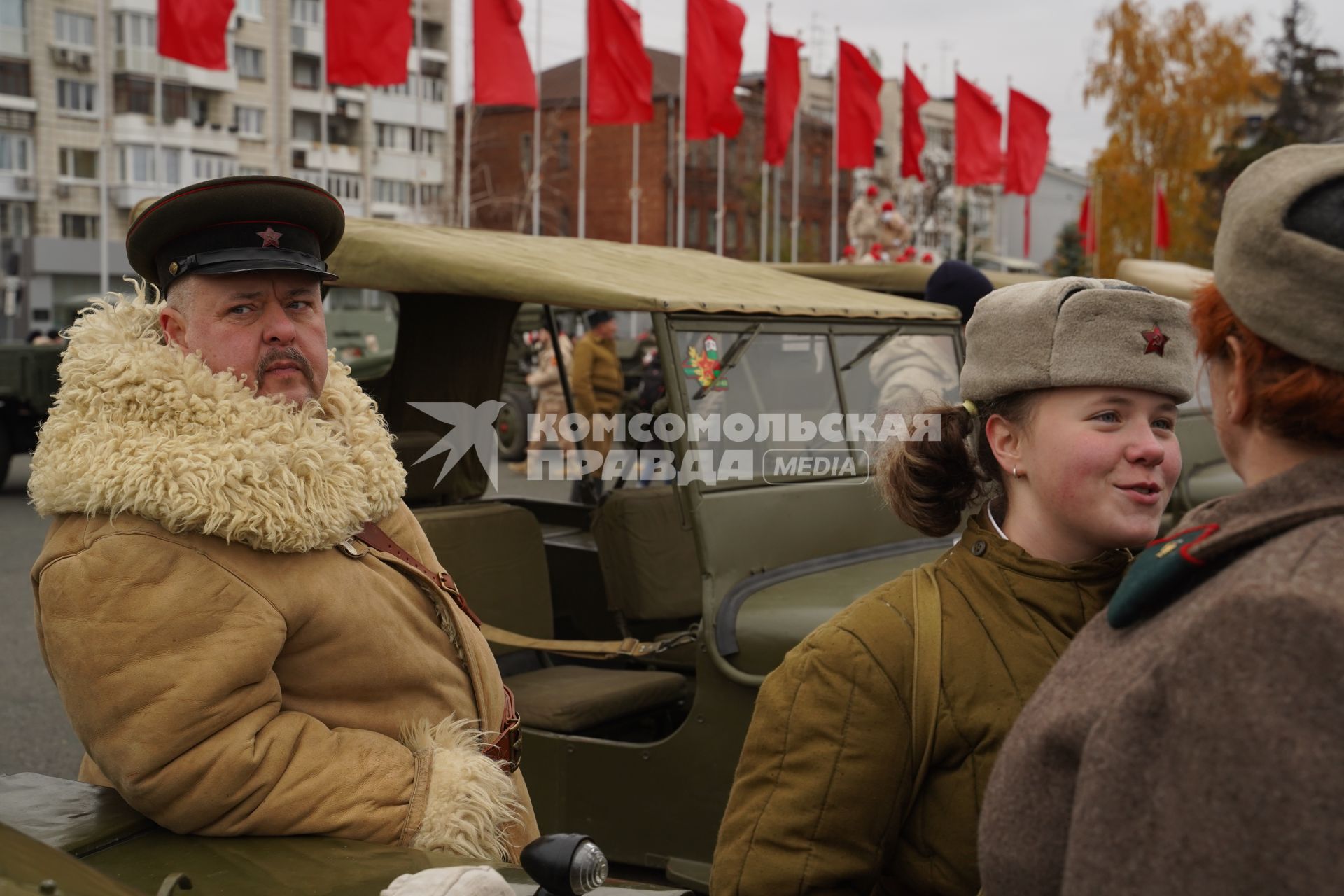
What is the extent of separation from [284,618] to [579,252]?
2.81 m

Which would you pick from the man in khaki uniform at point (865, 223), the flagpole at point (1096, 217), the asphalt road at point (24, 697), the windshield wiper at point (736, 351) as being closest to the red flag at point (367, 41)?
the man in khaki uniform at point (865, 223)

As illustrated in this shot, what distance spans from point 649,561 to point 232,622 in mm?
3145

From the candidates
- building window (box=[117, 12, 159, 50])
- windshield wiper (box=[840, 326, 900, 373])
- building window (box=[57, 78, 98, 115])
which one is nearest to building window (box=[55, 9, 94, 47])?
building window (box=[117, 12, 159, 50])

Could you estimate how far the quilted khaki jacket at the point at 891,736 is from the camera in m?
1.86

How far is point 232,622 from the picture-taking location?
7.11ft

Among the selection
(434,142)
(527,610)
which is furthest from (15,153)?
(527,610)

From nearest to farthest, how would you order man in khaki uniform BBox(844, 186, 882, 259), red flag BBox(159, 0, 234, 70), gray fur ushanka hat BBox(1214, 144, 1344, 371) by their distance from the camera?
gray fur ushanka hat BBox(1214, 144, 1344, 371) → man in khaki uniform BBox(844, 186, 882, 259) → red flag BBox(159, 0, 234, 70)

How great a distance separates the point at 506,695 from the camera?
2.90m

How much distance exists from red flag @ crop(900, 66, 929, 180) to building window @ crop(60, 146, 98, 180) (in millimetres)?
36955

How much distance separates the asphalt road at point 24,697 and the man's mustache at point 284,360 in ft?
7.70

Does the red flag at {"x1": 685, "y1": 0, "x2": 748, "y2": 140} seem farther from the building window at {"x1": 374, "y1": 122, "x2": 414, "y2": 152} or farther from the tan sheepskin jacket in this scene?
the building window at {"x1": 374, "y1": 122, "x2": 414, "y2": 152}

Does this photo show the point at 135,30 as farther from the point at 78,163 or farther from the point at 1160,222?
the point at 1160,222

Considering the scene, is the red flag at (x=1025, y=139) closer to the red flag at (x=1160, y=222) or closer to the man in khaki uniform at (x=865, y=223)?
the red flag at (x=1160, y=222)

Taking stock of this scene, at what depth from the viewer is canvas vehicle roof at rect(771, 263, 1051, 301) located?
362 inches
